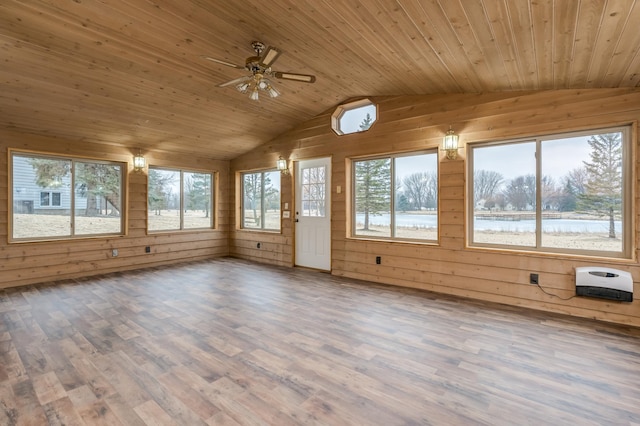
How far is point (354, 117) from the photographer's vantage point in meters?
5.62

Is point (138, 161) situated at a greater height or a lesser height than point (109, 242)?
greater

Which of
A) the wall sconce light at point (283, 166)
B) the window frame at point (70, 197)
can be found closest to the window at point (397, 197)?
the wall sconce light at point (283, 166)

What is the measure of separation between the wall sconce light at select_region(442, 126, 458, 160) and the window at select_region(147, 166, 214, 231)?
5.38 metres

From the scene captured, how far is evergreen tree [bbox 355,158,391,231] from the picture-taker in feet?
17.2

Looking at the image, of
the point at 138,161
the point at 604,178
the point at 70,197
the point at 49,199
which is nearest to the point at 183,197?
the point at 138,161

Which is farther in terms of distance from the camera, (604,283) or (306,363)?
Result: (604,283)

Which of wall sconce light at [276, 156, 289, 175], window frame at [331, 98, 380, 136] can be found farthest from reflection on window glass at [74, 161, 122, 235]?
window frame at [331, 98, 380, 136]

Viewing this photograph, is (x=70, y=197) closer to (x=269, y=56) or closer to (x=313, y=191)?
(x=313, y=191)

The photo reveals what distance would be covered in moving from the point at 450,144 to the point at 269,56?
2723mm

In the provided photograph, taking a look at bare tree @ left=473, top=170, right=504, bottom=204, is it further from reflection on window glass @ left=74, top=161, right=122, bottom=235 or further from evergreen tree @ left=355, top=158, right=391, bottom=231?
reflection on window glass @ left=74, top=161, right=122, bottom=235

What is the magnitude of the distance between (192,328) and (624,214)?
4758mm

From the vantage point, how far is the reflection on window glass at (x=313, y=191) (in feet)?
19.7

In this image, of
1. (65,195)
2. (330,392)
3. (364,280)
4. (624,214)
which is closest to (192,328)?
(330,392)

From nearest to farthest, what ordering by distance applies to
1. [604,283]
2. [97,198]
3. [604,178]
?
[604,283], [604,178], [97,198]
